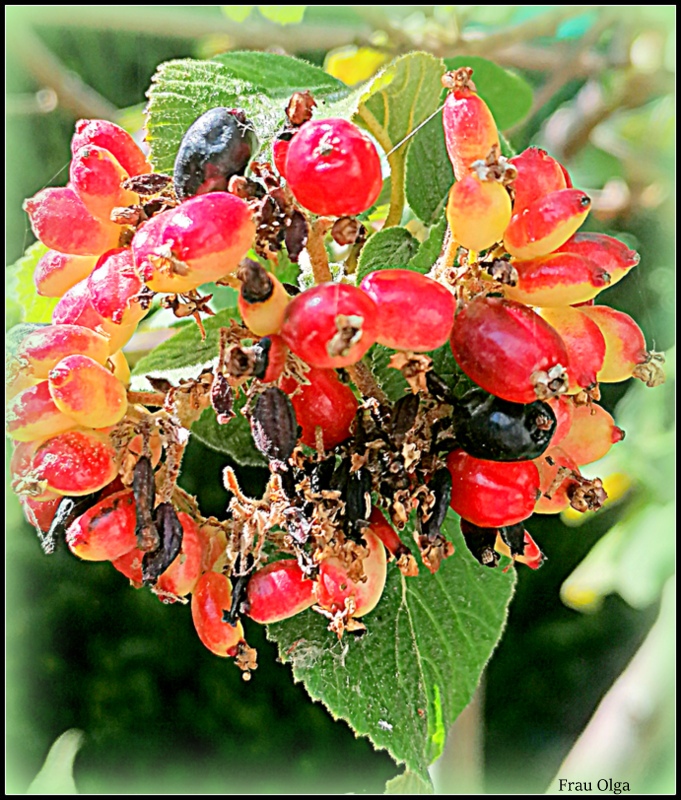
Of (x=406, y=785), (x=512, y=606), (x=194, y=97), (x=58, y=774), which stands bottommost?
(x=512, y=606)

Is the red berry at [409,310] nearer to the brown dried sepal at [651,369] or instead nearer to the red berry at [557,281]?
the red berry at [557,281]

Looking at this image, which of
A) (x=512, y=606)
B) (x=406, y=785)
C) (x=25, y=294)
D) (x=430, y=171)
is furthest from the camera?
(x=512, y=606)

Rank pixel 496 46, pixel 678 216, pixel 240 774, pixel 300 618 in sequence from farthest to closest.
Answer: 1. pixel 240 774
2. pixel 678 216
3. pixel 496 46
4. pixel 300 618

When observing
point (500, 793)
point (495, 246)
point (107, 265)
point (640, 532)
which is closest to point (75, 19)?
point (107, 265)

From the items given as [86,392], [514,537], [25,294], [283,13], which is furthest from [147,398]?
[283,13]

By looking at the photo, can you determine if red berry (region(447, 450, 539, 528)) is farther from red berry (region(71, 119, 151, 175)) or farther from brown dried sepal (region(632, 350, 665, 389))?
red berry (region(71, 119, 151, 175))

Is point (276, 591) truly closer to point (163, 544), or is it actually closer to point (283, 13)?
point (163, 544)

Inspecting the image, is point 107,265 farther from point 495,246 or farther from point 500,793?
point 500,793
